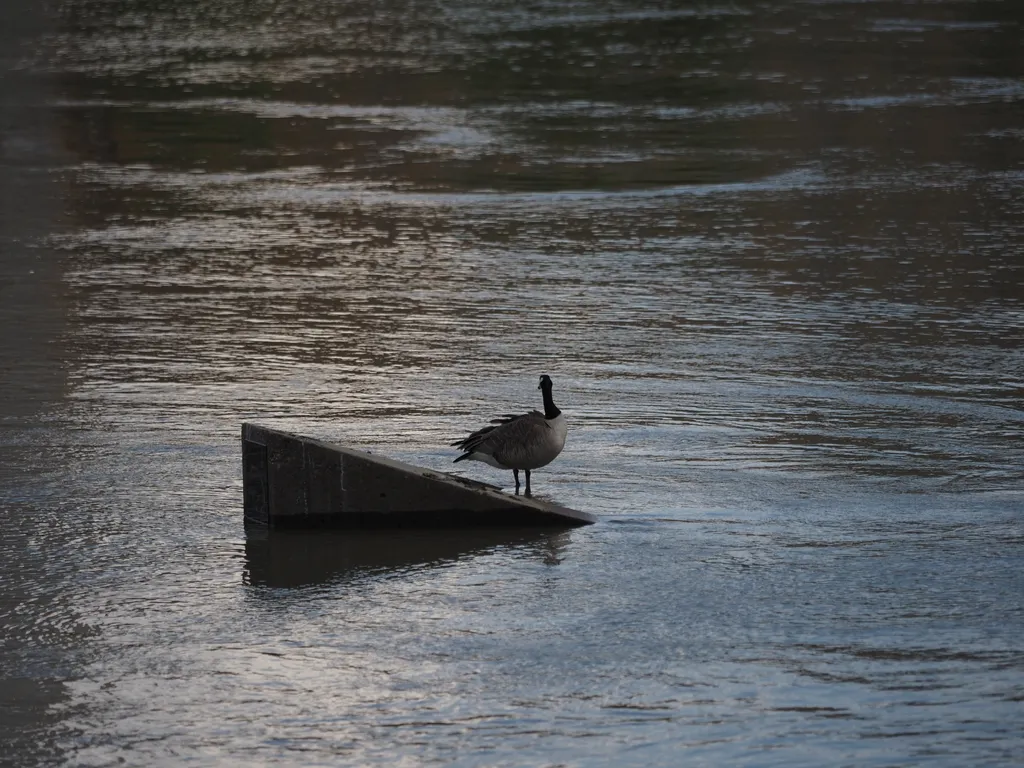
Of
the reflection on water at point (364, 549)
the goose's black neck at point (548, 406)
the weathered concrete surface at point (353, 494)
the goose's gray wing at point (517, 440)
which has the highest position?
the goose's black neck at point (548, 406)

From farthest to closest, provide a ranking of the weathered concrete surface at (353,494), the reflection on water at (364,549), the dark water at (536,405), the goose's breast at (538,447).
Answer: the goose's breast at (538,447), the weathered concrete surface at (353,494), the reflection on water at (364,549), the dark water at (536,405)

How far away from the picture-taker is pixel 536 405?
38.1 feet

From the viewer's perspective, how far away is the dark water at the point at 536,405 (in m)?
6.90

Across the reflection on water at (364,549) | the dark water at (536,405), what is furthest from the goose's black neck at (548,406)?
the reflection on water at (364,549)

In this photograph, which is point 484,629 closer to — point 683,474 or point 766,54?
point 683,474

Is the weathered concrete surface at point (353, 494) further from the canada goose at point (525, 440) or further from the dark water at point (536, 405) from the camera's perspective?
the canada goose at point (525, 440)

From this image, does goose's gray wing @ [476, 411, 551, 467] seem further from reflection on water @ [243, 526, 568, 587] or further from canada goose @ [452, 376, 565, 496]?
reflection on water @ [243, 526, 568, 587]

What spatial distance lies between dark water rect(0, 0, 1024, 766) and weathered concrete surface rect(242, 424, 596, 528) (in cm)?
17

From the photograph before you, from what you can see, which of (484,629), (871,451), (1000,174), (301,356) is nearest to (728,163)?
(1000,174)

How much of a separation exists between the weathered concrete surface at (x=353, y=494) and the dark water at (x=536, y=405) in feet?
0.55

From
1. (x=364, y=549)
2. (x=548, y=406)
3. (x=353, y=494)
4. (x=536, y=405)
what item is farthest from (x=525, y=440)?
(x=536, y=405)

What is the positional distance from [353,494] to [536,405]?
267cm

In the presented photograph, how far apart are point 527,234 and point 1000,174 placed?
596cm

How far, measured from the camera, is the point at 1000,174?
65.9ft
